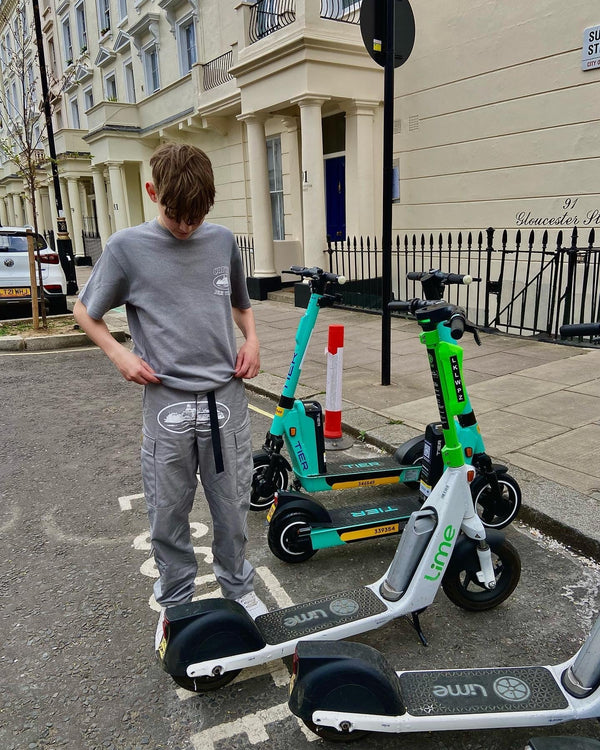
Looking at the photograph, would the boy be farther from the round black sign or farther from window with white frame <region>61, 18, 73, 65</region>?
window with white frame <region>61, 18, 73, 65</region>

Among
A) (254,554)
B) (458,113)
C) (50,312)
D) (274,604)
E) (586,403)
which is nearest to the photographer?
(274,604)

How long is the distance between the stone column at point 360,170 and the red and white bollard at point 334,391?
24.4 ft

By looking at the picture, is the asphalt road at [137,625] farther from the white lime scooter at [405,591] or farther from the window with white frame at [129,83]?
the window with white frame at [129,83]

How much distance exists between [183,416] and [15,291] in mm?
9862

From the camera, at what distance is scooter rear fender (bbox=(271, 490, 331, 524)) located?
3000 millimetres

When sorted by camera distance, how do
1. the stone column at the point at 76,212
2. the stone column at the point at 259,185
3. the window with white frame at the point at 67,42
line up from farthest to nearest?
the window with white frame at the point at 67,42 < the stone column at the point at 76,212 < the stone column at the point at 259,185

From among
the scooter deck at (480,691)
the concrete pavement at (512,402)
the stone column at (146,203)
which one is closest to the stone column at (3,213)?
the stone column at (146,203)

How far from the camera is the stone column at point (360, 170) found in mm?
11109

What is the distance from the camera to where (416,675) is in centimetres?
210

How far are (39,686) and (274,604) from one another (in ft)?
3.38

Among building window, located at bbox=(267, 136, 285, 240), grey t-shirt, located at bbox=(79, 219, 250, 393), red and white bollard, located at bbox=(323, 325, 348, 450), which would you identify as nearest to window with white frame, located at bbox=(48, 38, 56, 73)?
building window, located at bbox=(267, 136, 285, 240)

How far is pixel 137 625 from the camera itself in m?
2.66

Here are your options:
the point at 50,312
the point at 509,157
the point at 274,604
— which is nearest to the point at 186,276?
the point at 274,604

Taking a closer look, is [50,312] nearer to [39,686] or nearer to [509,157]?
[509,157]
